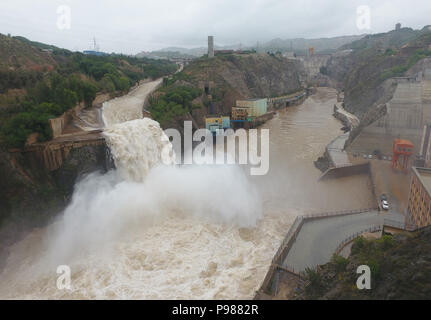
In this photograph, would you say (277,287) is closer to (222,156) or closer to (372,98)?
(222,156)

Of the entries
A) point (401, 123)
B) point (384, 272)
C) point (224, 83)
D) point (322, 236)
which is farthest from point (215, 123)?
point (384, 272)

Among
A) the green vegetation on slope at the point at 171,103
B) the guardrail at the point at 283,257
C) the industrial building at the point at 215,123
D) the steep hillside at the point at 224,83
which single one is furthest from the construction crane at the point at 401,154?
the industrial building at the point at 215,123

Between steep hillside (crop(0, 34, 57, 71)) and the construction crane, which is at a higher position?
steep hillside (crop(0, 34, 57, 71))

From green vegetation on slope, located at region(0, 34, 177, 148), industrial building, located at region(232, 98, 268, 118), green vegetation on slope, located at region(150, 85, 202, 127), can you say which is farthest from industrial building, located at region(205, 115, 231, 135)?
green vegetation on slope, located at region(0, 34, 177, 148)

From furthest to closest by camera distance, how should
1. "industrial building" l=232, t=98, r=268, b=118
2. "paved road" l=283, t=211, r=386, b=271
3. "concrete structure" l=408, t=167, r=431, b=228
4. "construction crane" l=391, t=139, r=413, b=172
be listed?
1. "industrial building" l=232, t=98, r=268, b=118
2. "construction crane" l=391, t=139, r=413, b=172
3. "paved road" l=283, t=211, r=386, b=271
4. "concrete structure" l=408, t=167, r=431, b=228

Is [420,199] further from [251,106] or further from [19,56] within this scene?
[19,56]

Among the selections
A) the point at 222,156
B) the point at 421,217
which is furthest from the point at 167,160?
the point at 421,217

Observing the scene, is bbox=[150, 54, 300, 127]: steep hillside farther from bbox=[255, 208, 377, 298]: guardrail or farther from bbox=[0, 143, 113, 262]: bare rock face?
bbox=[255, 208, 377, 298]: guardrail
